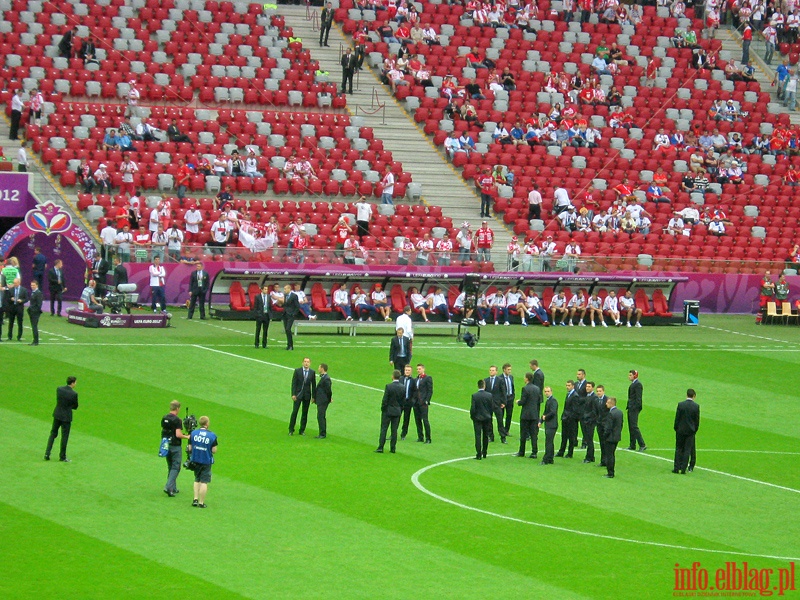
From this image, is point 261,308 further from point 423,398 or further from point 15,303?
point 423,398

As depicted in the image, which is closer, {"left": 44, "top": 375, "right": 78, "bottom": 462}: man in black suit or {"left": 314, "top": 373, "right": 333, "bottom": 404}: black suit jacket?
{"left": 44, "top": 375, "right": 78, "bottom": 462}: man in black suit

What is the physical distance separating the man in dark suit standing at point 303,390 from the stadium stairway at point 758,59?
37874 mm

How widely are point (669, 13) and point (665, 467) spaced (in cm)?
3961

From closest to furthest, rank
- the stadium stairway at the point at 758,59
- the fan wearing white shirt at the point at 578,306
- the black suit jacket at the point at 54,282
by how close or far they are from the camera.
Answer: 1. the black suit jacket at the point at 54,282
2. the fan wearing white shirt at the point at 578,306
3. the stadium stairway at the point at 758,59

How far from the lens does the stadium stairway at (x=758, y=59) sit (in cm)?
5859

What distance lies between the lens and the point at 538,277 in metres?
43.5

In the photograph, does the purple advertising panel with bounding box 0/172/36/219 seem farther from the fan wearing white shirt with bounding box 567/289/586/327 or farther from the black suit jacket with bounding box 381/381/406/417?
the black suit jacket with bounding box 381/381/406/417

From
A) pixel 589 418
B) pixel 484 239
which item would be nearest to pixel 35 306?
pixel 589 418

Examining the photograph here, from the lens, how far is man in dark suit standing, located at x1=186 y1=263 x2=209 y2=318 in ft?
127

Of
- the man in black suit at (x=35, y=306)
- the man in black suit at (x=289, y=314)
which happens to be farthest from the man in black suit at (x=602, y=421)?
the man in black suit at (x=35, y=306)

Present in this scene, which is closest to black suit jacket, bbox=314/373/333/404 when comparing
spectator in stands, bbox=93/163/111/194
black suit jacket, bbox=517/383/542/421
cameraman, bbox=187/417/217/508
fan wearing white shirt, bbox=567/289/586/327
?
black suit jacket, bbox=517/383/542/421

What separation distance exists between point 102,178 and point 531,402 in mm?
21942

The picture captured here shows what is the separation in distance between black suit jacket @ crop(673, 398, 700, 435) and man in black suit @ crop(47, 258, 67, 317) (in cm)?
1925

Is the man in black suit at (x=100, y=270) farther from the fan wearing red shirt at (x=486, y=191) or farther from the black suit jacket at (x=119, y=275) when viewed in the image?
the fan wearing red shirt at (x=486, y=191)
